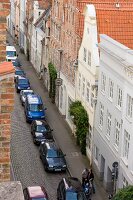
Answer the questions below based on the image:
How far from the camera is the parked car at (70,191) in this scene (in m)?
27.9

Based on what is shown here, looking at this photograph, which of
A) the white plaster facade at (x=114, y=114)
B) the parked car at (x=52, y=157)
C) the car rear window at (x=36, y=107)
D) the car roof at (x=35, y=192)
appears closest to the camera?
the car roof at (x=35, y=192)

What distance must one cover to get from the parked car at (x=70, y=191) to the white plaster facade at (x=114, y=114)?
2.55 metres

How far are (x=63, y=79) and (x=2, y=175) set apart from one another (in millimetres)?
38962

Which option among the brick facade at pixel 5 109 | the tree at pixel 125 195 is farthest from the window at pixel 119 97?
the brick facade at pixel 5 109

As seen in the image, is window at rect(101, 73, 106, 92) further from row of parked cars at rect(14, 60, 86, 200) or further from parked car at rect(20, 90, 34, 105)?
parked car at rect(20, 90, 34, 105)

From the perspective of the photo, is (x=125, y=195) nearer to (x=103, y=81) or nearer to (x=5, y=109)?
(x=103, y=81)

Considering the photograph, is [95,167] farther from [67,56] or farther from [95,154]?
[67,56]

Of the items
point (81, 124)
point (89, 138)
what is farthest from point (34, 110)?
point (89, 138)

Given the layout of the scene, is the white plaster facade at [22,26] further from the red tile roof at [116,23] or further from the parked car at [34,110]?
the red tile roof at [116,23]

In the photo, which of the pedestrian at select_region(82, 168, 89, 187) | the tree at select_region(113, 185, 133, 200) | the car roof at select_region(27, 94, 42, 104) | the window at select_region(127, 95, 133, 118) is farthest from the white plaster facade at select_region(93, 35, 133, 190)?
the car roof at select_region(27, 94, 42, 104)

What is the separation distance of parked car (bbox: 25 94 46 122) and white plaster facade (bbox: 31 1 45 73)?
15.8m

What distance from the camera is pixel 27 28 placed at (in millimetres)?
74375

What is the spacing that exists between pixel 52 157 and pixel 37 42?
3201 centimetres

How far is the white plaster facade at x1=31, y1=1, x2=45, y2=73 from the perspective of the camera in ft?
205
